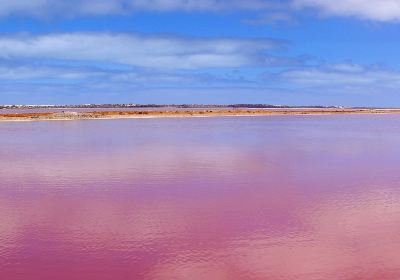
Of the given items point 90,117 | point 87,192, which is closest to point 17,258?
point 87,192

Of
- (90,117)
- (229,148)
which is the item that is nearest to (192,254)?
(229,148)

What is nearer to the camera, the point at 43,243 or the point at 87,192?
the point at 43,243

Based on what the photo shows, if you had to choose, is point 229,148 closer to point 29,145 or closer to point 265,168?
point 265,168

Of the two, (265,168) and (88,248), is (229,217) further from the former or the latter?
(265,168)

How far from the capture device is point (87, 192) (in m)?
15.0

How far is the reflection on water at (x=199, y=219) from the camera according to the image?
8734mm

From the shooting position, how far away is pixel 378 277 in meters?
8.21

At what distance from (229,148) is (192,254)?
62.3 feet

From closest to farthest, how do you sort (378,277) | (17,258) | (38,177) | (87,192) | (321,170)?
(378,277) → (17,258) → (87,192) → (38,177) → (321,170)

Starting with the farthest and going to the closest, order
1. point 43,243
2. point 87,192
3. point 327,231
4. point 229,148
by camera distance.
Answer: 1. point 229,148
2. point 87,192
3. point 327,231
4. point 43,243

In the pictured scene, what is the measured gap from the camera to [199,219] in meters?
11.8

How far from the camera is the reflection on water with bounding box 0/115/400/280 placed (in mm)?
8734

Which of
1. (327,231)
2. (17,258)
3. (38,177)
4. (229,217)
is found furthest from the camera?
(38,177)

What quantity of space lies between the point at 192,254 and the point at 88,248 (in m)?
1.96
